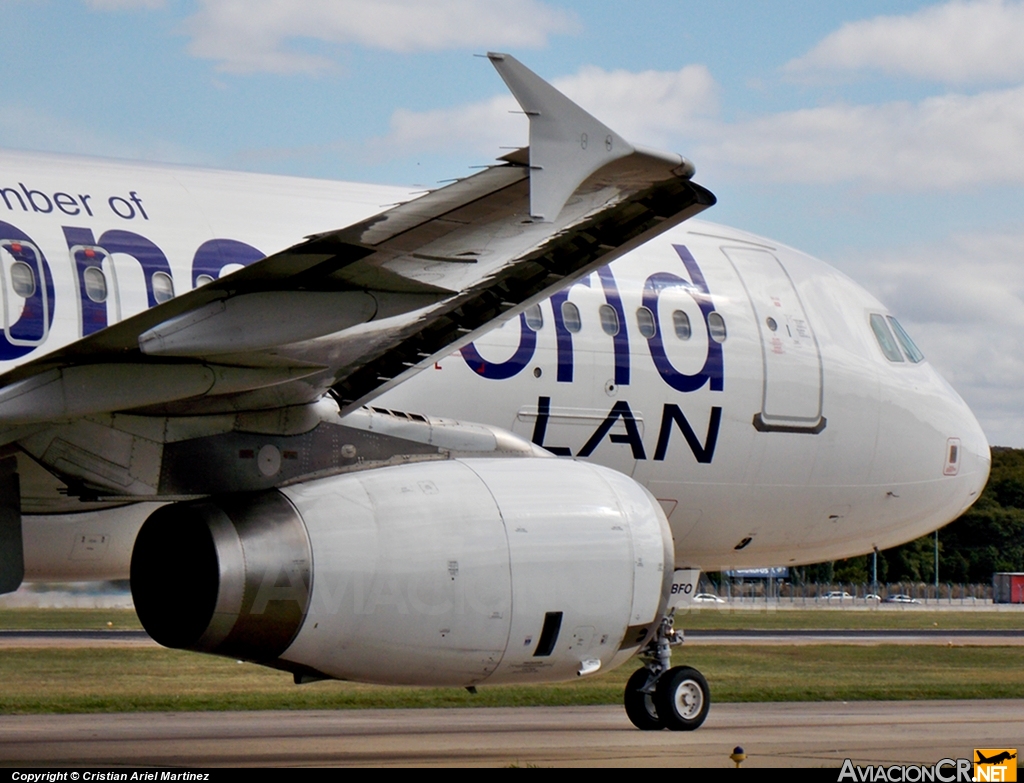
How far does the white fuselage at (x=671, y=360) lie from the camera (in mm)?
8938

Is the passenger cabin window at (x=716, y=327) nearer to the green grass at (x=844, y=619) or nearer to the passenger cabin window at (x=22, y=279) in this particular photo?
the passenger cabin window at (x=22, y=279)

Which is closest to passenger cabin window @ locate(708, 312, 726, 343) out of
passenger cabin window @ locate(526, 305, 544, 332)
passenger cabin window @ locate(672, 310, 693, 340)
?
passenger cabin window @ locate(672, 310, 693, 340)

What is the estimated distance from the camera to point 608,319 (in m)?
10.9

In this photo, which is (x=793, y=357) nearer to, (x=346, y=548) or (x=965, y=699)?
(x=346, y=548)

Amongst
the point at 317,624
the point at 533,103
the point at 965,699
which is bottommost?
the point at 965,699

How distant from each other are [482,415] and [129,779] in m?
3.37

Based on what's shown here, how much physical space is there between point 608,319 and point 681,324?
731 mm

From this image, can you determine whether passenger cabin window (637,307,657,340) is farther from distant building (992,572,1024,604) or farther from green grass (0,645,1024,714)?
distant building (992,572,1024,604)

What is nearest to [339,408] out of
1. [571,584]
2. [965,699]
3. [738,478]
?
[571,584]

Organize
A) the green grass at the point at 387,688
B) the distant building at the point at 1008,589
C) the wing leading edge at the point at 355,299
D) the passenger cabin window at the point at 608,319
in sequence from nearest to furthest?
the wing leading edge at the point at 355,299, the passenger cabin window at the point at 608,319, the green grass at the point at 387,688, the distant building at the point at 1008,589

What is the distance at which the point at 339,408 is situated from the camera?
28.6 feet

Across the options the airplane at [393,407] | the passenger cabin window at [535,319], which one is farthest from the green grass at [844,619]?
the passenger cabin window at [535,319]

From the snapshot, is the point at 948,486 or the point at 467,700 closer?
the point at 948,486

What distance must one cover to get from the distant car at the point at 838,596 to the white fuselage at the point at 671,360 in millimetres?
57414
